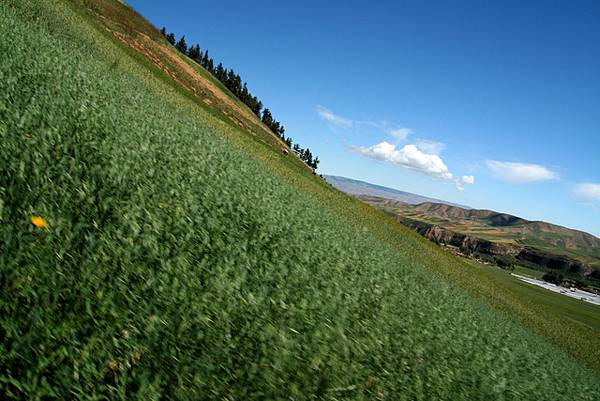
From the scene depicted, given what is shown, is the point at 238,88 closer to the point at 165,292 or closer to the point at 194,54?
the point at 194,54

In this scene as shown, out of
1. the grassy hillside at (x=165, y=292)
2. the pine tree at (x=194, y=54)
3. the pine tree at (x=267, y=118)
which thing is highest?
the pine tree at (x=194, y=54)

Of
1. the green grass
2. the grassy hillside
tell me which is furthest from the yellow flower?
the green grass

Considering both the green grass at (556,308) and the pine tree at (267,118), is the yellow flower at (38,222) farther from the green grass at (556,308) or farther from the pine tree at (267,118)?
the pine tree at (267,118)

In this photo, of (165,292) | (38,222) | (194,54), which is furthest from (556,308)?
(194,54)

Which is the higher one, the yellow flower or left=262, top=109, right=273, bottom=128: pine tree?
left=262, top=109, right=273, bottom=128: pine tree

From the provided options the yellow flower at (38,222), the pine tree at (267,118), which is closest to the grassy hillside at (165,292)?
the yellow flower at (38,222)

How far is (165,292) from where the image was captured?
4.75 m

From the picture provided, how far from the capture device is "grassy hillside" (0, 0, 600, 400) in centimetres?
355

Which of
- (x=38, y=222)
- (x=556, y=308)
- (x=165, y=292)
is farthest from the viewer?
(x=556, y=308)

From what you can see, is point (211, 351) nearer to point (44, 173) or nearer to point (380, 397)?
point (380, 397)

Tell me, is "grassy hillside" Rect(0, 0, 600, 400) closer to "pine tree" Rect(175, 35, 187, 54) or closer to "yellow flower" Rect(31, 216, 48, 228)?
"yellow flower" Rect(31, 216, 48, 228)

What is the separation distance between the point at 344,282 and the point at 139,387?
22.1 feet

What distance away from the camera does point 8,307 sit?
3387 millimetres

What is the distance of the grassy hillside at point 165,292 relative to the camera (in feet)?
11.7
